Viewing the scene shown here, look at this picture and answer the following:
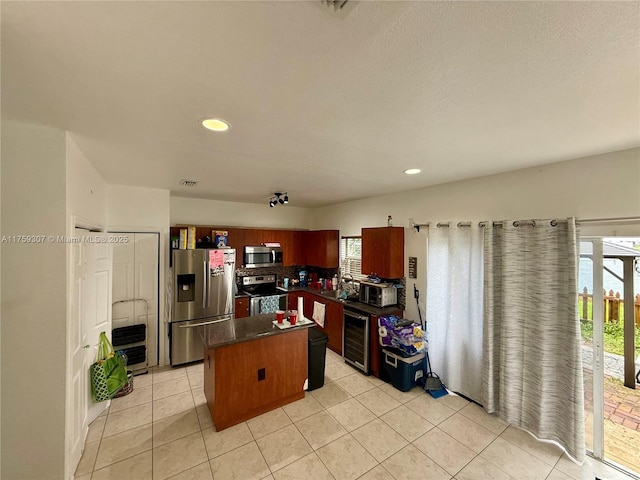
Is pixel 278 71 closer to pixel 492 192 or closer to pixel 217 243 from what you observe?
pixel 492 192

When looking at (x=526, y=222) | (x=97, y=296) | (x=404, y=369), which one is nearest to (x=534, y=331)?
(x=526, y=222)

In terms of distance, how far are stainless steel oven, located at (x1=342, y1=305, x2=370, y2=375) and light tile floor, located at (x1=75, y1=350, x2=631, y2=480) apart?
0.54 m

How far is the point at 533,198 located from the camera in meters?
2.53

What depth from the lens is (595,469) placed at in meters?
2.12

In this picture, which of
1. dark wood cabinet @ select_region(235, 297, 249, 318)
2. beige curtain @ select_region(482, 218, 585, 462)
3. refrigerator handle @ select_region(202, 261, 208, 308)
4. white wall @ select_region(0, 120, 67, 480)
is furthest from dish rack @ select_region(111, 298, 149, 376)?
beige curtain @ select_region(482, 218, 585, 462)

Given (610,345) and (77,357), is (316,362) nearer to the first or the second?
(77,357)

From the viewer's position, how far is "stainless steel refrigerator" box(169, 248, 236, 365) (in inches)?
146

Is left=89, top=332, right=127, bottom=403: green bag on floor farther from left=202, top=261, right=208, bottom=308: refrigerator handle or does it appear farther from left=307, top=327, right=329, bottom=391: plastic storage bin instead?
left=307, top=327, right=329, bottom=391: plastic storage bin

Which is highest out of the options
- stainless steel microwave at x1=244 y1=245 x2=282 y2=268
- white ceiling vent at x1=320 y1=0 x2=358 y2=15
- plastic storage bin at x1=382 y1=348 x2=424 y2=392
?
white ceiling vent at x1=320 y1=0 x2=358 y2=15

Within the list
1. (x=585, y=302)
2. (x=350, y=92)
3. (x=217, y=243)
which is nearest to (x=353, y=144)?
(x=350, y=92)

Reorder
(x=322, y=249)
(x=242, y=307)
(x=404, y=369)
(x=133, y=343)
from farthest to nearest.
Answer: (x=322, y=249) < (x=242, y=307) < (x=133, y=343) < (x=404, y=369)

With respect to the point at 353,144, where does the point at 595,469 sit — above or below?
below

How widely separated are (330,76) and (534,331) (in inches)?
114

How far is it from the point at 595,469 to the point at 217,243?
495 cm
